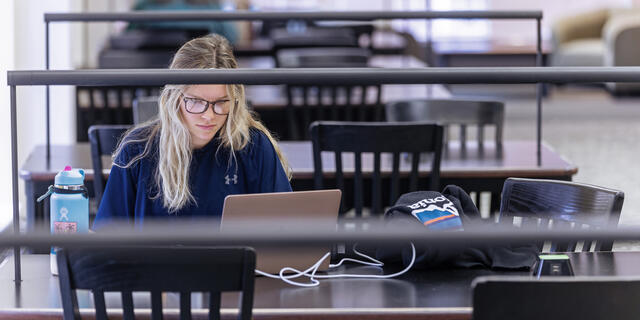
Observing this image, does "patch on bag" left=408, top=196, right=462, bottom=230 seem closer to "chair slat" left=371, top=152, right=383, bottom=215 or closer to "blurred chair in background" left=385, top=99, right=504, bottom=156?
"chair slat" left=371, top=152, right=383, bottom=215

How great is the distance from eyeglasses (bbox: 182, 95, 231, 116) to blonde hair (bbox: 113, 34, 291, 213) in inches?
0.8

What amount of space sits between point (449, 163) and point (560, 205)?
1.06m

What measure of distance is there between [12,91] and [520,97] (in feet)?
24.8

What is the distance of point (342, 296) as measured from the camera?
1.80 meters

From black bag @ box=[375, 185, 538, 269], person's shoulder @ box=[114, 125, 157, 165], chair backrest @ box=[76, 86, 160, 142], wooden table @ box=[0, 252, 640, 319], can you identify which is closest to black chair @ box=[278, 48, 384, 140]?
chair backrest @ box=[76, 86, 160, 142]

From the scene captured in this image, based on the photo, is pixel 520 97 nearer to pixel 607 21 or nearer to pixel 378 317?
pixel 607 21

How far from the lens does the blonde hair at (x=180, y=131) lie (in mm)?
2232

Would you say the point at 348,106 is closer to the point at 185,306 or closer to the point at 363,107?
the point at 363,107

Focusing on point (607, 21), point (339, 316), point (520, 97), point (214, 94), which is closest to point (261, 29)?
point (520, 97)

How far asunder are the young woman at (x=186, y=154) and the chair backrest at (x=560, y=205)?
0.58 m

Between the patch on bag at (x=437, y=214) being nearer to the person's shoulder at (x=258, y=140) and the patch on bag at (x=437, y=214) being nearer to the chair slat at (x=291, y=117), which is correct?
the person's shoulder at (x=258, y=140)

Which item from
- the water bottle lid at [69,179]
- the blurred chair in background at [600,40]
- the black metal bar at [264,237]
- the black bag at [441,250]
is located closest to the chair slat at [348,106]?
the black bag at [441,250]

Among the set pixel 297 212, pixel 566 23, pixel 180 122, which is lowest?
pixel 297 212

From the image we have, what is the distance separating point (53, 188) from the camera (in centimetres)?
200
